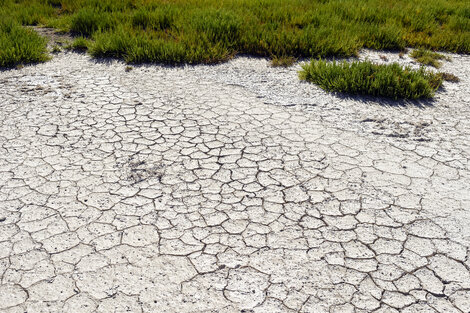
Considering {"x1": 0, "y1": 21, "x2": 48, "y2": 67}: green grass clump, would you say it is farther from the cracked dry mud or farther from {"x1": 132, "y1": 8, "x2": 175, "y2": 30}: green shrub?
{"x1": 132, "y1": 8, "x2": 175, "y2": 30}: green shrub

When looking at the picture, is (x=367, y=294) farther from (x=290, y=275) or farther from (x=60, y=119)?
(x=60, y=119)

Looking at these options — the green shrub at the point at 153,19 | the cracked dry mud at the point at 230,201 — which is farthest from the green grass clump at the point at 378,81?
the green shrub at the point at 153,19

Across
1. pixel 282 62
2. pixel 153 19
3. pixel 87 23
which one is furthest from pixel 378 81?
pixel 87 23

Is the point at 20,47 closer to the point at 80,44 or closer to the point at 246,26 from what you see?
the point at 80,44

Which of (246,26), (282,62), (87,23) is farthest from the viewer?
(87,23)

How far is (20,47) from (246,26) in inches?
146

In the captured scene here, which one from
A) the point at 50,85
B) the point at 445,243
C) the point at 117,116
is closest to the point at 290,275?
the point at 445,243

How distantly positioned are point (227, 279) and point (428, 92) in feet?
13.4

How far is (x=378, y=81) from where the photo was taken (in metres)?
5.55

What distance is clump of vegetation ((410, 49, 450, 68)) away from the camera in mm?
6816

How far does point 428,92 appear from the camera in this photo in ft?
18.3

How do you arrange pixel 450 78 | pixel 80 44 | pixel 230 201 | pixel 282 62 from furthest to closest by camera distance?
pixel 80 44, pixel 282 62, pixel 450 78, pixel 230 201

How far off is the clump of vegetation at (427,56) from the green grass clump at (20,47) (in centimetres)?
592

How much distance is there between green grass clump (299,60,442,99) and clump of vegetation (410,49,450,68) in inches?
35.8
